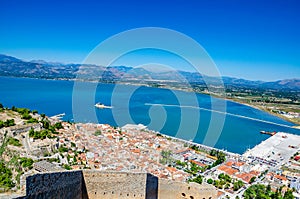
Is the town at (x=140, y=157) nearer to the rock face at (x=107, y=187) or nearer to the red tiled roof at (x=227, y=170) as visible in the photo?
the red tiled roof at (x=227, y=170)

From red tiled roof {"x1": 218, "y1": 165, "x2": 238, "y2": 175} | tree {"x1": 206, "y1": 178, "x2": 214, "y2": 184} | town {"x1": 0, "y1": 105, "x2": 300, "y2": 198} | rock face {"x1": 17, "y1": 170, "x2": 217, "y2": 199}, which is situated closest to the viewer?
rock face {"x1": 17, "y1": 170, "x2": 217, "y2": 199}

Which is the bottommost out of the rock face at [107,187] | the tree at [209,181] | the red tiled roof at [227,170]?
the red tiled roof at [227,170]

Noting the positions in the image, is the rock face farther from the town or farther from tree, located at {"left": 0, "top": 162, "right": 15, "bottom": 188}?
the town

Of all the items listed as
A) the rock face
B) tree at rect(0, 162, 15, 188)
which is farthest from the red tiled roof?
the rock face

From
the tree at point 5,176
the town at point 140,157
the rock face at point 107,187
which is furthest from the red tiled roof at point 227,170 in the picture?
the rock face at point 107,187

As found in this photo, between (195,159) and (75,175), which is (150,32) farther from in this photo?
(195,159)

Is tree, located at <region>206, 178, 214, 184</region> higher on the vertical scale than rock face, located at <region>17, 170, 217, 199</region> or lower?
lower

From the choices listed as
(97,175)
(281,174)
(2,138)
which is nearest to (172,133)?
(281,174)
